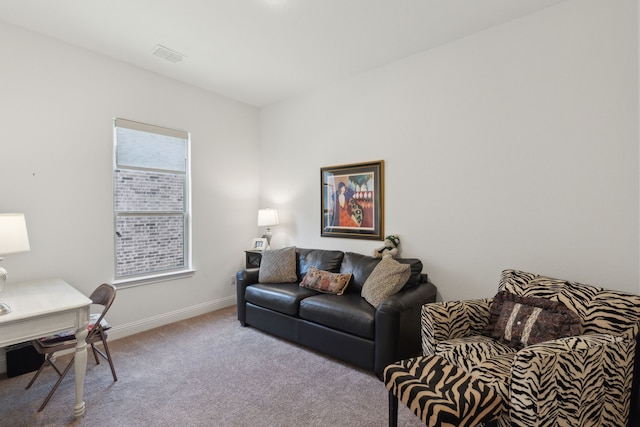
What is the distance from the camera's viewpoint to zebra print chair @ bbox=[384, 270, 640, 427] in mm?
1442

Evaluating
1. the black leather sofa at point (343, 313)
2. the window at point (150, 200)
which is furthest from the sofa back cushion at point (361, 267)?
the window at point (150, 200)

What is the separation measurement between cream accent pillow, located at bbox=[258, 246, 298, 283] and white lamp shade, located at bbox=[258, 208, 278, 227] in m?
0.57

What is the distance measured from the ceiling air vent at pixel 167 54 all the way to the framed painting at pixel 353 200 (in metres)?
1.98

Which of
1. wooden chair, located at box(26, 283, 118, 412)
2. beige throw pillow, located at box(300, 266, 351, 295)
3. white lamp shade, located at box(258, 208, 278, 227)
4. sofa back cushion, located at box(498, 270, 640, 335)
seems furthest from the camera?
white lamp shade, located at box(258, 208, 278, 227)

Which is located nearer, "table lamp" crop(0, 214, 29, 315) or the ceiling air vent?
"table lamp" crop(0, 214, 29, 315)

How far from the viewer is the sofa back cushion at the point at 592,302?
180cm

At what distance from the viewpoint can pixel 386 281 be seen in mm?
2744

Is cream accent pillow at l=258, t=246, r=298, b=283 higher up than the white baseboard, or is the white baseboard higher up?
cream accent pillow at l=258, t=246, r=298, b=283

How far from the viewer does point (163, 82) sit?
3.68 m

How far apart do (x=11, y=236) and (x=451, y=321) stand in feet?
9.93

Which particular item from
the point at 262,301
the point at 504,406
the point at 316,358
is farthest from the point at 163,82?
the point at 504,406

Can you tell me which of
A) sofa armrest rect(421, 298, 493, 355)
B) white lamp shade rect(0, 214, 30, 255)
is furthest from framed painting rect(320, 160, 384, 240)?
white lamp shade rect(0, 214, 30, 255)

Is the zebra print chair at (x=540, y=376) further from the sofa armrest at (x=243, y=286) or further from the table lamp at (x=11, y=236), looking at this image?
the table lamp at (x=11, y=236)

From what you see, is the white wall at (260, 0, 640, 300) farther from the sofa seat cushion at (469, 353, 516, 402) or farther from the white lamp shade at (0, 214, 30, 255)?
the white lamp shade at (0, 214, 30, 255)
